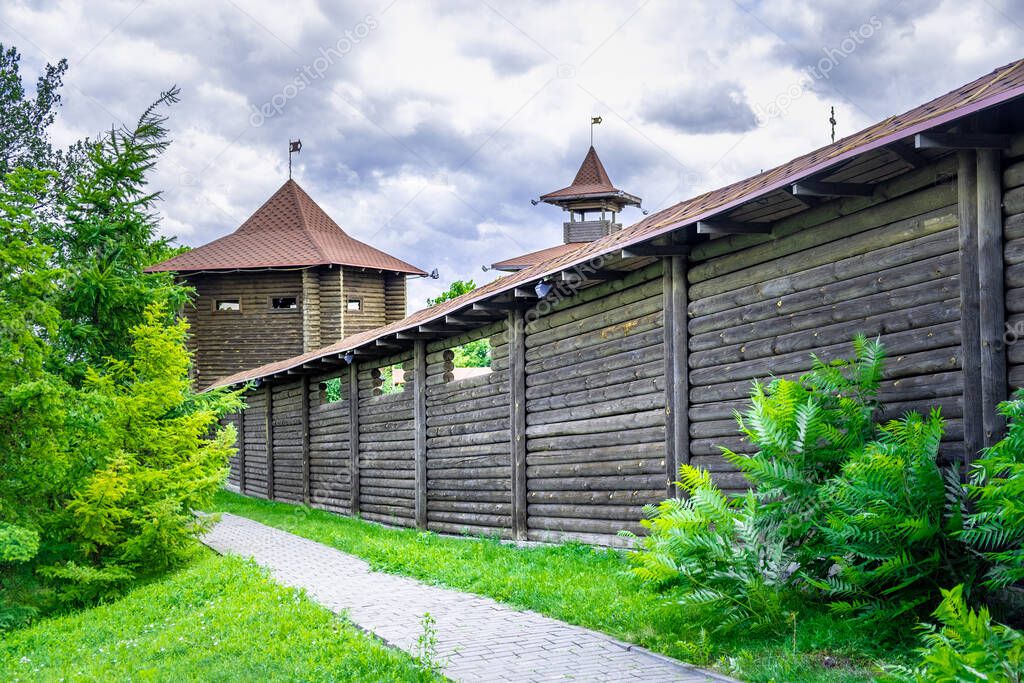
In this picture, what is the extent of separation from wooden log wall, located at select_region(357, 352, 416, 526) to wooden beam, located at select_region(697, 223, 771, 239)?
841 centimetres

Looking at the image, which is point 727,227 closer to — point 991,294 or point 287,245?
point 991,294

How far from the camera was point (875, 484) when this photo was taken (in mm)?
5414

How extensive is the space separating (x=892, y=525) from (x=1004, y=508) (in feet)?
2.33

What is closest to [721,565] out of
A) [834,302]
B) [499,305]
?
[834,302]

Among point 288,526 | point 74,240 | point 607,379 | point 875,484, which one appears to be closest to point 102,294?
point 74,240

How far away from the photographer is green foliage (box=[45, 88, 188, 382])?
43.2 ft

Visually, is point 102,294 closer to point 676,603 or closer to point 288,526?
point 288,526

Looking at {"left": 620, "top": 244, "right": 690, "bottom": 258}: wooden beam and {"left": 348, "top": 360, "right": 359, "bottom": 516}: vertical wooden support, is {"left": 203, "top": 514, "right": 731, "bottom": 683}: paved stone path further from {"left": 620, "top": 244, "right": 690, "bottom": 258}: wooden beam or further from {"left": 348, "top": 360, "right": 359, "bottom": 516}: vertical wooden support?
{"left": 348, "top": 360, "right": 359, "bottom": 516}: vertical wooden support

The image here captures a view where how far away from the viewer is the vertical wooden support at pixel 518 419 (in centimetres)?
1198

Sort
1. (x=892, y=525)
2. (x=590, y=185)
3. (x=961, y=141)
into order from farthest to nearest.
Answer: (x=590, y=185), (x=961, y=141), (x=892, y=525)

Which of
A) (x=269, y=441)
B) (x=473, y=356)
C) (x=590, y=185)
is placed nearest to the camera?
(x=269, y=441)

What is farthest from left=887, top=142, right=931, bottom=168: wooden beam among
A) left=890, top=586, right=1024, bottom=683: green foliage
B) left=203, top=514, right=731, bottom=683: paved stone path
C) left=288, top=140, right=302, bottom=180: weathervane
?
left=288, top=140, right=302, bottom=180: weathervane

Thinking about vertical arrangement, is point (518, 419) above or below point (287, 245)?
below

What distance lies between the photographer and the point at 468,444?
1345 centimetres
